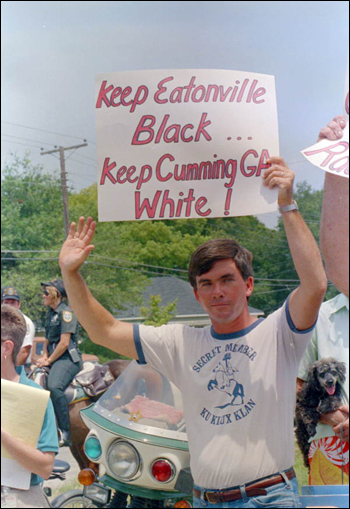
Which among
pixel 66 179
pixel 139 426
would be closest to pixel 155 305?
pixel 139 426

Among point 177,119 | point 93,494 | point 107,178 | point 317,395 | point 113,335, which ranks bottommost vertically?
point 93,494

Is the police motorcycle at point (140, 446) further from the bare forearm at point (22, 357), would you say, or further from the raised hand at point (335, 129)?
the raised hand at point (335, 129)

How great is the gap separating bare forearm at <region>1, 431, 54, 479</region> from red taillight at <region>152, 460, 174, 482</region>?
25.4 inches

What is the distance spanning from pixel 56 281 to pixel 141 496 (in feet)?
5.33

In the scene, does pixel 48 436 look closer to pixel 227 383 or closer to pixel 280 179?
pixel 227 383

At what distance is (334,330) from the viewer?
259cm

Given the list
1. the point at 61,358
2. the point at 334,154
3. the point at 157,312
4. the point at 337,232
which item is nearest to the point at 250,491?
the point at 337,232

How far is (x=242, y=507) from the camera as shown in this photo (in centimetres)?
190

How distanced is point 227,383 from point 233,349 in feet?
0.37

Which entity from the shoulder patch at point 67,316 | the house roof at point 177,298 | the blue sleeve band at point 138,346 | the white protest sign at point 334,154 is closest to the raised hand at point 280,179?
the white protest sign at point 334,154

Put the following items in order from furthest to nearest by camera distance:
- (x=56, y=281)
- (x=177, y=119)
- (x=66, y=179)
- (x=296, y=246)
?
1. (x=56, y=281)
2. (x=66, y=179)
3. (x=177, y=119)
4. (x=296, y=246)

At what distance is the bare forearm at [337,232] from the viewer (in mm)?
1756

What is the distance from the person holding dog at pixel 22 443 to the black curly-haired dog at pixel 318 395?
3.91 feet

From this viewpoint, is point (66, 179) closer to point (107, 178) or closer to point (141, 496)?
point (107, 178)
